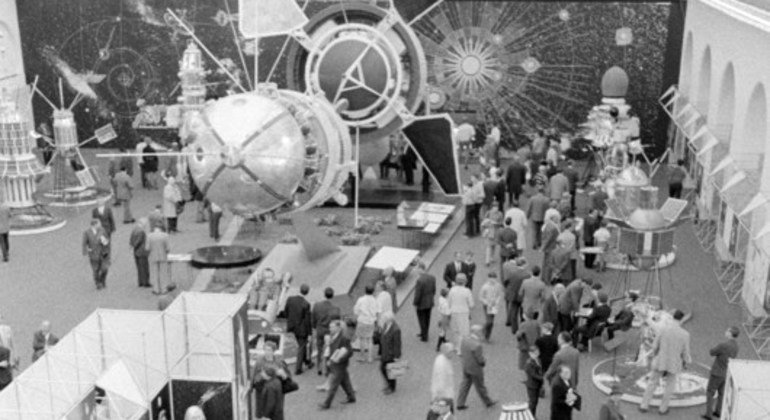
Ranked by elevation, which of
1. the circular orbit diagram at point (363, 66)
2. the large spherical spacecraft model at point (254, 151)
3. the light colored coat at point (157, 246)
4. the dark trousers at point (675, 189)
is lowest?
the light colored coat at point (157, 246)

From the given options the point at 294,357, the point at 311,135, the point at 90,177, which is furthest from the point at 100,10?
the point at 294,357

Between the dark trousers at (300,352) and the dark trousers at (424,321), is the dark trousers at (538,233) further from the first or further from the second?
the dark trousers at (300,352)

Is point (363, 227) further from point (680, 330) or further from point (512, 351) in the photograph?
point (680, 330)

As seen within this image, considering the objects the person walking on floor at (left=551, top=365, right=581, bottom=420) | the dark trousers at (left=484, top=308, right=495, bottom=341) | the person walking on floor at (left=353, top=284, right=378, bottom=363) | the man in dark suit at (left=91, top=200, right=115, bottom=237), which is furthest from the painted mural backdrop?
the person walking on floor at (left=551, top=365, right=581, bottom=420)

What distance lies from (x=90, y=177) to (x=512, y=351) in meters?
11.3

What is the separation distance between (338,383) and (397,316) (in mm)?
3501

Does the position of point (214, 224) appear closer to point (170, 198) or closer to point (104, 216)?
point (170, 198)

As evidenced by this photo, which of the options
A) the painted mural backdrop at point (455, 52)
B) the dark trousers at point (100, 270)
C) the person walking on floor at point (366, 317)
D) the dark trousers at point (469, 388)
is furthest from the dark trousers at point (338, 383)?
the painted mural backdrop at point (455, 52)

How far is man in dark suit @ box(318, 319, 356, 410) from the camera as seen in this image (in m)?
13.0

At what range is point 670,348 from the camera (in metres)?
12.9

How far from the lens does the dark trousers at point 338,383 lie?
13133 mm

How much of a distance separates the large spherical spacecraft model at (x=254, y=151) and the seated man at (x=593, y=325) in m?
4.64

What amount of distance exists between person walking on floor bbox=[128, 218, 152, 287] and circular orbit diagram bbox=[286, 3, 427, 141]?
13.6ft

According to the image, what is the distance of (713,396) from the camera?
1302 centimetres
